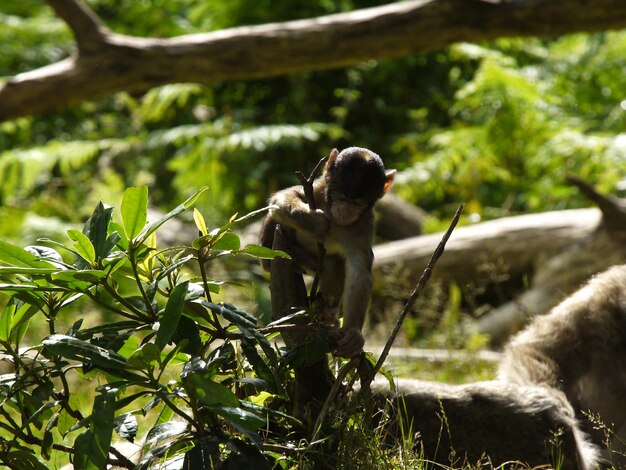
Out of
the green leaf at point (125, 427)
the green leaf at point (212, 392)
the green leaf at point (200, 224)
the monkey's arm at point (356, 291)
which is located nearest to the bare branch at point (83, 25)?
the green leaf at point (200, 224)

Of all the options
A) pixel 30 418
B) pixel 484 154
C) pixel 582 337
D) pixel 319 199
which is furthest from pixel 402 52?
pixel 30 418

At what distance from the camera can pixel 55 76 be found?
7.57m

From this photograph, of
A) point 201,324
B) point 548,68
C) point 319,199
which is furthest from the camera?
point 548,68

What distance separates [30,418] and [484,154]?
26.3ft

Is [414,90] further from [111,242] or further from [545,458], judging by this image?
[111,242]

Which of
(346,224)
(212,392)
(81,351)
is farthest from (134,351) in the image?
(346,224)

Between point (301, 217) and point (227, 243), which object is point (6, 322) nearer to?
point (227, 243)

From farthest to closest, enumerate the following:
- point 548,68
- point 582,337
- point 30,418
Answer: point 548,68 < point 582,337 < point 30,418

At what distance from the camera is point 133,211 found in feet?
9.32

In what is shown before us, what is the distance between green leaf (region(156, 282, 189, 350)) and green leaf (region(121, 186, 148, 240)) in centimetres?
29

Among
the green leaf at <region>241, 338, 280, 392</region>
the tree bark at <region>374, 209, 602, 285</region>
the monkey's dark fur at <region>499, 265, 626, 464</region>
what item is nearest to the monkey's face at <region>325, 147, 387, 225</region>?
the green leaf at <region>241, 338, 280, 392</region>

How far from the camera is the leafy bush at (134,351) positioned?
2.65 metres

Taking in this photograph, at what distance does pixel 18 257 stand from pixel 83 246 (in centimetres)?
20

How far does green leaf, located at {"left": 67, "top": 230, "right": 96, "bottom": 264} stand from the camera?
9.16 feet
